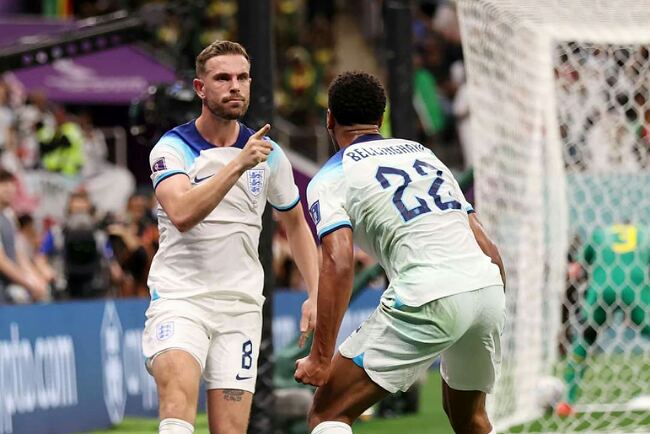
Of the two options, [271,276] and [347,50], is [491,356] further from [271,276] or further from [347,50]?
[347,50]

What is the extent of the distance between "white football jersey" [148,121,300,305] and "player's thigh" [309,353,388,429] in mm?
670

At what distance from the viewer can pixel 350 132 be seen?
22.9 feet

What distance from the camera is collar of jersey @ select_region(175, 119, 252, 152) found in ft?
23.7

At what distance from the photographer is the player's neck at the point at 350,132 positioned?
6969 mm

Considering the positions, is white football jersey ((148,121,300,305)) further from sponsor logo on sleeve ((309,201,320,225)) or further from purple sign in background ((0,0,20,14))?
purple sign in background ((0,0,20,14))

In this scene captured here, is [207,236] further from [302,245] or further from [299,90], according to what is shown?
[299,90]

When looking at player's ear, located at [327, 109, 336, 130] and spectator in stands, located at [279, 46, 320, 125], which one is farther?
spectator in stands, located at [279, 46, 320, 125]

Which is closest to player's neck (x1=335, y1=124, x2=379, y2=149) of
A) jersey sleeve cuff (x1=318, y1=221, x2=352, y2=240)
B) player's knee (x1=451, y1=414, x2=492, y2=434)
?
jersey sleeve cuff (x1=318, y1=221, x2=352, y2=240)

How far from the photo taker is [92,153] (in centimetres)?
1930

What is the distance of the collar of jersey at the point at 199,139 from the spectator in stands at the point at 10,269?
6.38 metres

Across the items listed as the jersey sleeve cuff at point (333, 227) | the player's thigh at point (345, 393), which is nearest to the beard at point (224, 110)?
the jersey sleeve cuff at point (333, 227)

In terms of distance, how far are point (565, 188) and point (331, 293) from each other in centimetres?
746

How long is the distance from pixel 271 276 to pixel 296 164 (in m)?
10.9

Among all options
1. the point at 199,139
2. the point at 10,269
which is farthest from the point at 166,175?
the point at 10,269
